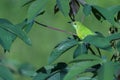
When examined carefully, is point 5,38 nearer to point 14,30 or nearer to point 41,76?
point 14,30

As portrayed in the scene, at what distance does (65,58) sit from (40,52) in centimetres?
29

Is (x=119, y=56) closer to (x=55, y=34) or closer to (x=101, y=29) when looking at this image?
(x=101, y=29)

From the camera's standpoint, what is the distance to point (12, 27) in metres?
0.97

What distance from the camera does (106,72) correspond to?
81 cm

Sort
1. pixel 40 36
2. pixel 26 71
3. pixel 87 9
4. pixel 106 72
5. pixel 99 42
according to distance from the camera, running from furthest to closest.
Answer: pixel 40 36 < pixel 26 71 < pixel 87 9 < pixel 99 42 < pixel 106 72

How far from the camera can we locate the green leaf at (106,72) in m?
0.80

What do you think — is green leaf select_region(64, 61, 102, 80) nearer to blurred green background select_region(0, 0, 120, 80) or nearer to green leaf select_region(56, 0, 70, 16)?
green leaf select_region(56, 0, 70, 16)

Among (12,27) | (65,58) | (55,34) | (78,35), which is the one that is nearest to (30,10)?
(12,27)

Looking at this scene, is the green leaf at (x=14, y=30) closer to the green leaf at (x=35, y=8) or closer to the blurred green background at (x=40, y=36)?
the green leaf at (x=35, y=8)

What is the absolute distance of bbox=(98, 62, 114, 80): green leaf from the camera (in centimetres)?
80

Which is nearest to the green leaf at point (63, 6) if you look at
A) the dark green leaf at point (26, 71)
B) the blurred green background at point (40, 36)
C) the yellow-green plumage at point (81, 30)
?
the yellow-green plumage at point (81, 30)

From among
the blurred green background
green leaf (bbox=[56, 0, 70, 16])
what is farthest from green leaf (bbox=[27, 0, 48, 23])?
the blurred green background

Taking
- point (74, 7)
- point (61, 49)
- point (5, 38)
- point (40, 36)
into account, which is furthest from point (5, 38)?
point (40, 36)

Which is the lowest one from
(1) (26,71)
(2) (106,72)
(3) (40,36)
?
(2) (106,72)
